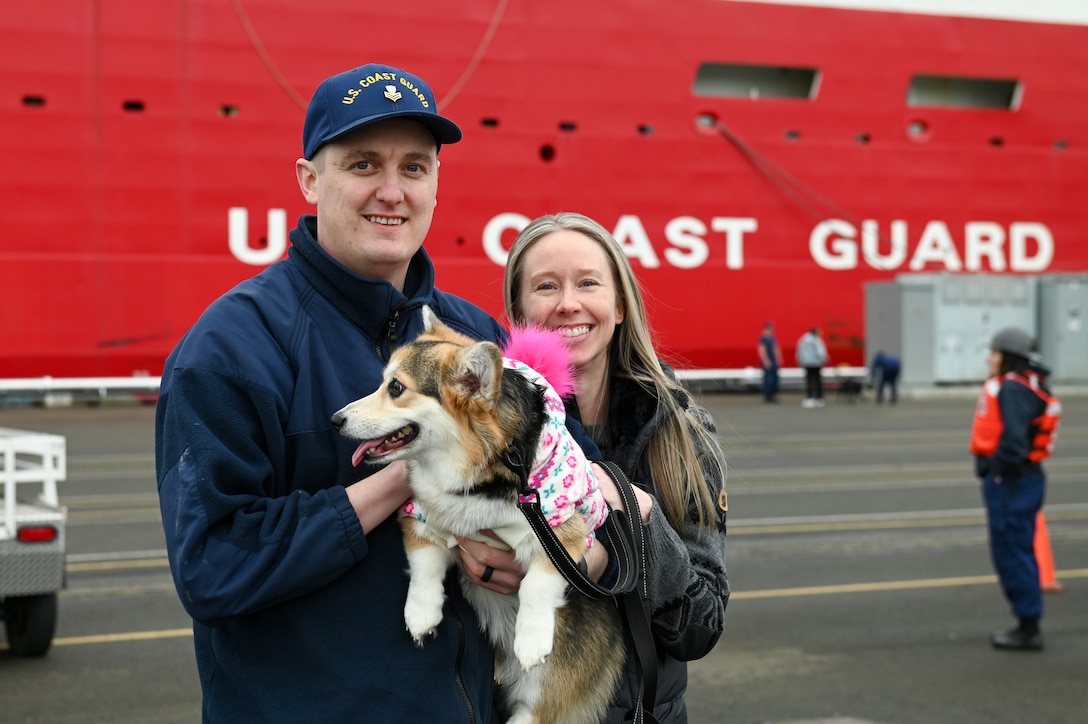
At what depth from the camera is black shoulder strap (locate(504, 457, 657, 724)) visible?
258cm

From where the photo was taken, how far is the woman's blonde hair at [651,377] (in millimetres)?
2979

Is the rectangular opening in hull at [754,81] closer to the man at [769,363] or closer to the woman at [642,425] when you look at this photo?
the man at [769,363]

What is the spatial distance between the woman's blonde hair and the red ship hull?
75.5ft

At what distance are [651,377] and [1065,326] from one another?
30439mm

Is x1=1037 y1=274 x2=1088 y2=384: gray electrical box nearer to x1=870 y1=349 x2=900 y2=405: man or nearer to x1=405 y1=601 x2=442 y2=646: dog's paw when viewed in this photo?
x1=870 y1=349 x2=900 y2=405: man

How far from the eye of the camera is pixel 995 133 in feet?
108

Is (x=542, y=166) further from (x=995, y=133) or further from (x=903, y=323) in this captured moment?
(x=995, y=133)

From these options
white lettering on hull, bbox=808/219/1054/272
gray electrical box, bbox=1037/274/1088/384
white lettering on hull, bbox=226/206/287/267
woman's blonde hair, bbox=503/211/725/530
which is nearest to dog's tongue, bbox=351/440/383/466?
woman's blonde hair, bbox=503/211/725/530

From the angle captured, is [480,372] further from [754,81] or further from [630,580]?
[754,81]

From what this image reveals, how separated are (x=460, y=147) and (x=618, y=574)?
25.7 meters

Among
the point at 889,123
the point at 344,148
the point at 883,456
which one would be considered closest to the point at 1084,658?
the point at 344,148

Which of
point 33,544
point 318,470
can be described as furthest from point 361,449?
point 33,544

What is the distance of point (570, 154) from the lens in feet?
94.5

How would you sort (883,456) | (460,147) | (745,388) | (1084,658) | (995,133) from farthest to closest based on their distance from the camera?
(995,133), (745,388), (460,147), (883,456), (1084,658)
